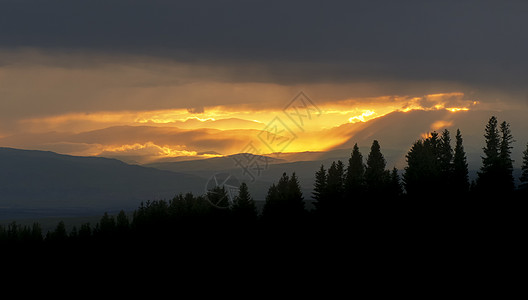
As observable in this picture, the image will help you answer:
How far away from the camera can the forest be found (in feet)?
317

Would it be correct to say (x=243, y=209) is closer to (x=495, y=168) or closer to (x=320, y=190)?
(x=320, y=190)

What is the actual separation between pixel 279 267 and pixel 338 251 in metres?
9.78

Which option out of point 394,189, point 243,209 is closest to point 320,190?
point 243,209

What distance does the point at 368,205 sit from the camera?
103688 mm

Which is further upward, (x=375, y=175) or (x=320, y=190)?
(x=375, y=175)

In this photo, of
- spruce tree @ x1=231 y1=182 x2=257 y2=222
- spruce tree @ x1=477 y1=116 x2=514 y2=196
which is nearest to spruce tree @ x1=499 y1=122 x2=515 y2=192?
spruce tree @ x1=477 y1=116 x2=514 y2=196

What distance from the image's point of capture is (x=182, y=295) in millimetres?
105812

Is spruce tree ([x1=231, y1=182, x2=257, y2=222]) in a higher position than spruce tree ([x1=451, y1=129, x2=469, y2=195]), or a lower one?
lower

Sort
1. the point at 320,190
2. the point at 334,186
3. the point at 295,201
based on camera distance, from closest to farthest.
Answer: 1. the point at 295,201
2. the point at 334,186
3. the point at 320,190

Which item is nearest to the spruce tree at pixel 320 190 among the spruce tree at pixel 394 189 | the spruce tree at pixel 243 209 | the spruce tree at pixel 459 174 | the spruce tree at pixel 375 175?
the spruce tree at pixel 375 175

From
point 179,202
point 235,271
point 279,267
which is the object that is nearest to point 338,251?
point 279,267

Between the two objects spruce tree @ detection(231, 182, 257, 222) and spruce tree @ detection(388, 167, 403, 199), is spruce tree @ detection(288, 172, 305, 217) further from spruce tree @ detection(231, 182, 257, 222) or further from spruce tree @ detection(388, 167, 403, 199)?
spruce tree @ detection(388, 167, 403, 199)

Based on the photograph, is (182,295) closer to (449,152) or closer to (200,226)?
(200,226)

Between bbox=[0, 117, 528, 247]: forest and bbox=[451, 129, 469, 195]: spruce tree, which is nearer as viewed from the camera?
bbox=[0, 117, 528, 247]: forest
